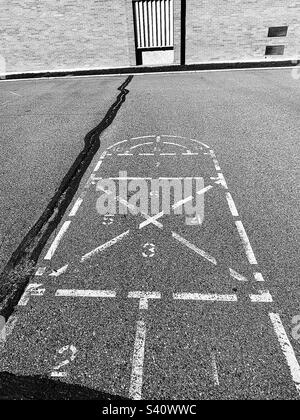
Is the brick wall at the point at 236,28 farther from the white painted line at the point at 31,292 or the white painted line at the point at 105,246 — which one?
the white painted line at the point at 31,292

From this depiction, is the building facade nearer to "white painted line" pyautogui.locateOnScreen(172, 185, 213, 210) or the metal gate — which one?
the metal gate

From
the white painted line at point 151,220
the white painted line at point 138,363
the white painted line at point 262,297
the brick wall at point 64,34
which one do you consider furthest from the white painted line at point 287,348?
the brick wall at point 64,34

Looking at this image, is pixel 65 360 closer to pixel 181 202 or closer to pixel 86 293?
pixel 86 293

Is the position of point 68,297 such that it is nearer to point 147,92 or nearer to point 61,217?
point 61,217

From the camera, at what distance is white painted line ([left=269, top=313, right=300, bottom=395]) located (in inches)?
120

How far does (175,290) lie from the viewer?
400 cm

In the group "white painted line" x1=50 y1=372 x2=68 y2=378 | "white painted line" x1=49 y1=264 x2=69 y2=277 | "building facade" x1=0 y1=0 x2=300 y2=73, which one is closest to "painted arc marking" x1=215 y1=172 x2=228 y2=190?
"white painted line" x1=49 y1=264 x2=69 y2=277

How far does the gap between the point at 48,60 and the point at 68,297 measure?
2178cm

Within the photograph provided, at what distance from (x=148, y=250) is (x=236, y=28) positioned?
20.0 meters

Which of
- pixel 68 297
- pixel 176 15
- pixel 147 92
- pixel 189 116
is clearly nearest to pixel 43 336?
pixel 68 297

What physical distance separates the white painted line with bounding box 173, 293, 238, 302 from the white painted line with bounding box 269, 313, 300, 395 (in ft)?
1.59

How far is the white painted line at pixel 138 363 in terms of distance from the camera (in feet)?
9.73

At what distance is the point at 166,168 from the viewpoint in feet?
23.7

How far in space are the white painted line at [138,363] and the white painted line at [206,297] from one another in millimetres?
588
